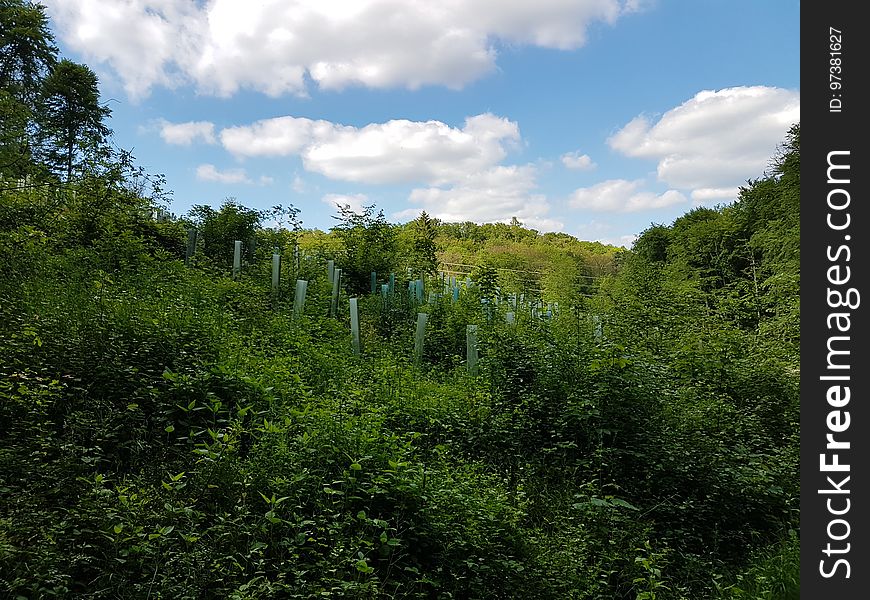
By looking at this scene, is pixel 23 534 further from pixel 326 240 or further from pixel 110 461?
pixel 326 240

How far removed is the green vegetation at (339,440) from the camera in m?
3.20

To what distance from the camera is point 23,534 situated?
3.01 metres

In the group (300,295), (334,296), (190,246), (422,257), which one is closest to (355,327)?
(300,295)

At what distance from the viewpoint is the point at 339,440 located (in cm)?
402

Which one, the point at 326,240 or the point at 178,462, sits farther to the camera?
the point at 326,240

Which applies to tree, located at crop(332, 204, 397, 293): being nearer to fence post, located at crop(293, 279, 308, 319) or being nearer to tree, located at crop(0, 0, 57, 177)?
fence post, located at crop(293, 279, 308, 319)

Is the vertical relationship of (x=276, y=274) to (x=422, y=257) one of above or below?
below

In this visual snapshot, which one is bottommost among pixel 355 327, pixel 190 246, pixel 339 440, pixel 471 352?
pixel 339 440

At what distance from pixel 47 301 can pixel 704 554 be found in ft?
23.1

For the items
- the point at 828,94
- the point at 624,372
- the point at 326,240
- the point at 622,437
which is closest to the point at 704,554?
the point at 622,437

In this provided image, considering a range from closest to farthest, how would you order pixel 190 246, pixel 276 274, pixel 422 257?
1. pixel 276 274
2. pixel 190 246
3. pixel 422 257

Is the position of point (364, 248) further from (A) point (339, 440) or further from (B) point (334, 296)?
(A) point (339, 440)

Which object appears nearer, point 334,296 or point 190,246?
point 190,246

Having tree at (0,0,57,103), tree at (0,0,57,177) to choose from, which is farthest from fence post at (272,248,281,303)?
tree at (0,0,57,103)
